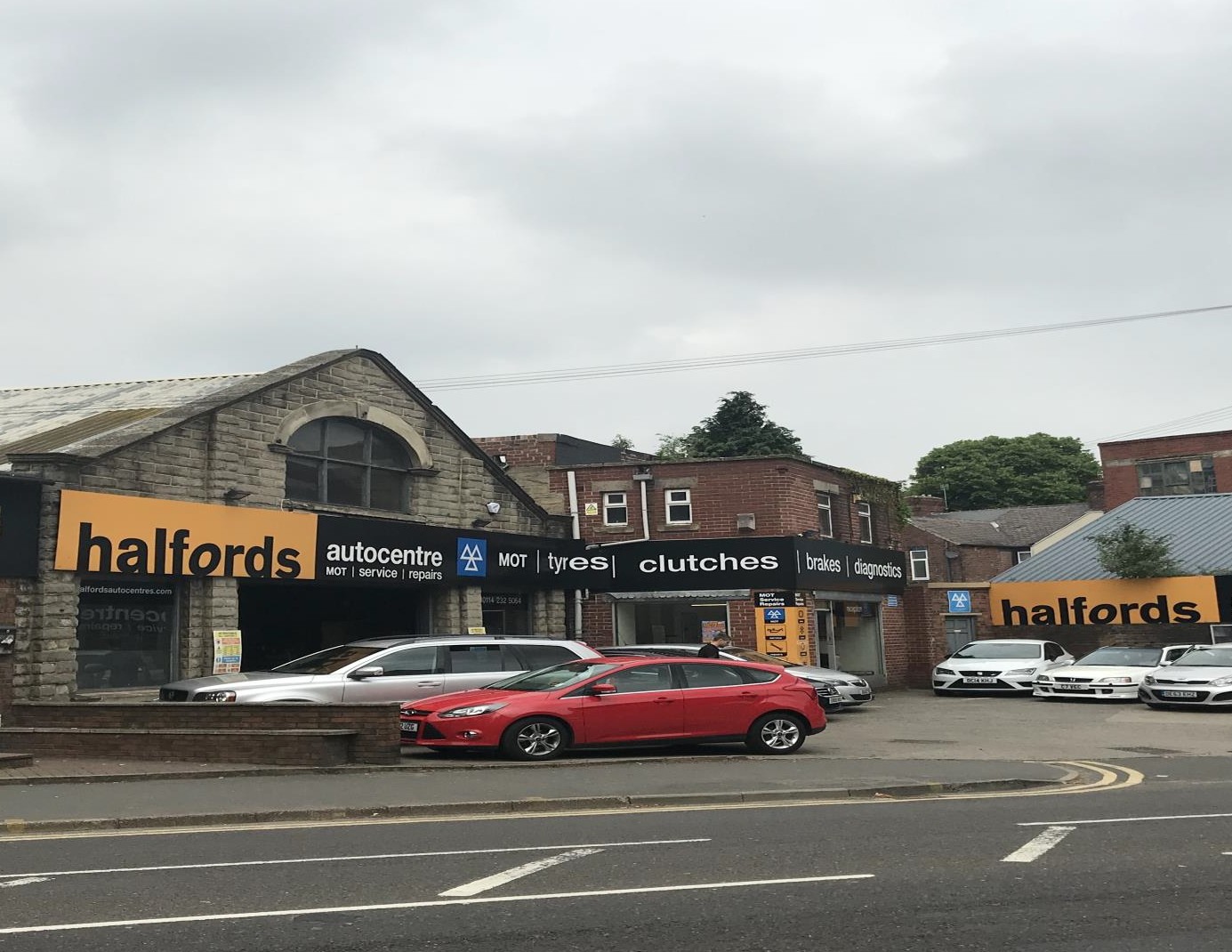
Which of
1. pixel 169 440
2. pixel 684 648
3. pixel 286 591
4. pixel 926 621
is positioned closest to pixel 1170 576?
pixel 926 621

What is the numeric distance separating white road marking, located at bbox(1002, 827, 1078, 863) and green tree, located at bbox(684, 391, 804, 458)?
40.8 m

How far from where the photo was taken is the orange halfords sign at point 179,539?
18.3 m

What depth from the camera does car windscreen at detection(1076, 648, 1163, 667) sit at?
25.7 metres

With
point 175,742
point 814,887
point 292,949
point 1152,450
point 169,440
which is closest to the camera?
point 292,949

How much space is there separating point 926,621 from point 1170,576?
6707mm

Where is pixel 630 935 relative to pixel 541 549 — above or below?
below

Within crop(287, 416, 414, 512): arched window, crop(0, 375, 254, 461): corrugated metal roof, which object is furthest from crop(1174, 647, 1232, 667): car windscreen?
crop(0, 375, 254, 461): corrugated metal roof

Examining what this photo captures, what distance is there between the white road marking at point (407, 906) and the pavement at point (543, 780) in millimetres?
4157

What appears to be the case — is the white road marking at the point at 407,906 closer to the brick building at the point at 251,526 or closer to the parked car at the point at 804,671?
the brick building at the point at 251,526

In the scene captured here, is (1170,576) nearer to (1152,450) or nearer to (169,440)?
(169,440)

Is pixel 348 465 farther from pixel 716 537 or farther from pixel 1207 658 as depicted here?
pixel 1207 658

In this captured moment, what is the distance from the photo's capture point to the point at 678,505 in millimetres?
29750

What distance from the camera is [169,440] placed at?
2003 centimetres

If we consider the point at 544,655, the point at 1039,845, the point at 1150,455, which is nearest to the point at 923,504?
the point at 1150,455
